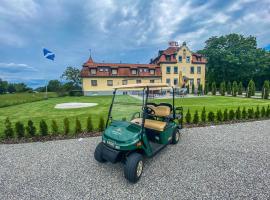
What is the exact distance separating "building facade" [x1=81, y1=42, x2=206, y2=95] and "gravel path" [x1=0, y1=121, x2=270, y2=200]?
2180 cm

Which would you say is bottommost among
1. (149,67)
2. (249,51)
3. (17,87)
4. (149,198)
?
(149,198)

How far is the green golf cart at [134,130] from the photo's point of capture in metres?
2.76

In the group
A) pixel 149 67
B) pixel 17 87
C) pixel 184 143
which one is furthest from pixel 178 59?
pixel 17 87

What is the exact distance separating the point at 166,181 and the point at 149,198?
1.76 feet

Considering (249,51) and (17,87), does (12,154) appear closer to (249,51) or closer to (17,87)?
(249,51)

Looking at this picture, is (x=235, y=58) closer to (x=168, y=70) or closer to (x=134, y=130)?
(x=168, y=70)

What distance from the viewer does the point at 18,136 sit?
5027 millimetres

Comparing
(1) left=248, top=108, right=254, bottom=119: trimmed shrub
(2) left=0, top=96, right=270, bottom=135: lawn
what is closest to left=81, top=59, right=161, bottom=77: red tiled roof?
(2) left=0, top=96, right=270, bottom=135: lawn

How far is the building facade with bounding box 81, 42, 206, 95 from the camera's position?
26.0 m

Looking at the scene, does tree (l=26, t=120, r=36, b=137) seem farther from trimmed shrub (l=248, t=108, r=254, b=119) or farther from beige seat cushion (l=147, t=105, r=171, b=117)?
trimmed shrub (l=248, t=108, r=254, b=119)

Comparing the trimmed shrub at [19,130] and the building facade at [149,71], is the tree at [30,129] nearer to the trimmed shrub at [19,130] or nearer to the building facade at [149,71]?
the trimmed shrub at [19,130]

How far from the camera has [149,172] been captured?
3.07 m

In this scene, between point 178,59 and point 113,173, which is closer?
point 113,173

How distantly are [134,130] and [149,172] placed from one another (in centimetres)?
94
